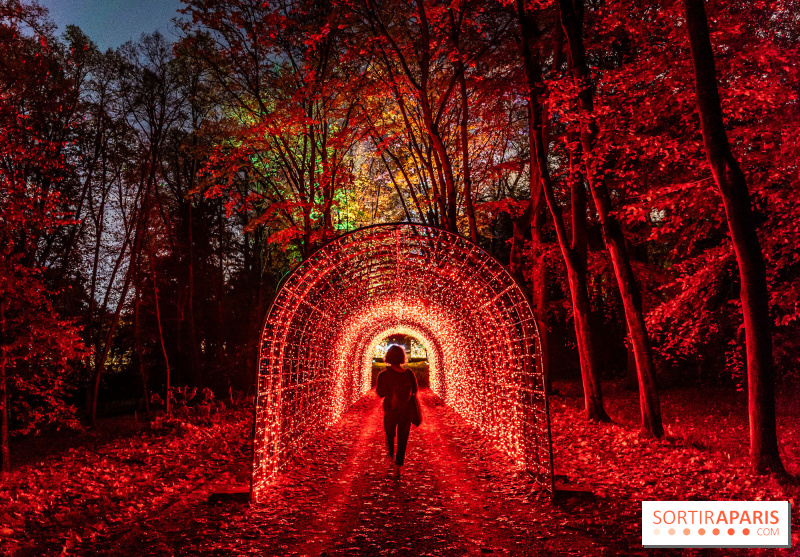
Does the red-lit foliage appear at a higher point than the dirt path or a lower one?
higher

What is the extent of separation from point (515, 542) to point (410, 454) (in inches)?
198

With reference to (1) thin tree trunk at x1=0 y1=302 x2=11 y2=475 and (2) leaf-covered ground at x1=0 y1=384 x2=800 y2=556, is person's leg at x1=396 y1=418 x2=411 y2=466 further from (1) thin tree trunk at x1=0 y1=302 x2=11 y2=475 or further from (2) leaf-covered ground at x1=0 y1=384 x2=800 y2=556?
(1) thin tree trunk at x1=0 y1=302 x2=11 y2=475

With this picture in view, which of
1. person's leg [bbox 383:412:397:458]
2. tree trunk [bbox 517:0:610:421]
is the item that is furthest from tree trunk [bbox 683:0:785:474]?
person's leg [bbox 383:412:397:458]

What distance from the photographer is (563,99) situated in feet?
32.8

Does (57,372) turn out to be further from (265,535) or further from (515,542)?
(515,542)

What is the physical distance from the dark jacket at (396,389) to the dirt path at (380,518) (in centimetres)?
104

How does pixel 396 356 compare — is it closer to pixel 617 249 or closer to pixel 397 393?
pixel 397 393

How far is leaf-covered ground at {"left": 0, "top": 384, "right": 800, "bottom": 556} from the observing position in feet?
16.6

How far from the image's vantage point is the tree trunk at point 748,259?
255 inches

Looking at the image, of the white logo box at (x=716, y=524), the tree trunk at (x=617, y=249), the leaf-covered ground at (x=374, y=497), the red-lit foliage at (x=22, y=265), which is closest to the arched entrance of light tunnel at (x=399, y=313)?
the leaf-covered ground at (x=374, y=497)

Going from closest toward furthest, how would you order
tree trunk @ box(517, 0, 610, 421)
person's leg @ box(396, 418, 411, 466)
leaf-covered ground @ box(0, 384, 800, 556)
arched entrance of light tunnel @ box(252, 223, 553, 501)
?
leaf-covered ground @ box(0, 384, 800, 556), arched entrance of light tunnel @ box(252, 223, 553, 501), person's leg @ box(396, 418, 411, 466), tree trunk @ box(517, 0, 610, 421)

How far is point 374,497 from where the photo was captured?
682 cm

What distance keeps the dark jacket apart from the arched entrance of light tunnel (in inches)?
62.1

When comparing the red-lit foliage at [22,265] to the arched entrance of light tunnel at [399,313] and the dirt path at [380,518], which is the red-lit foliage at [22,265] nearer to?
the arched entrance of light tunnel at [399,313]
